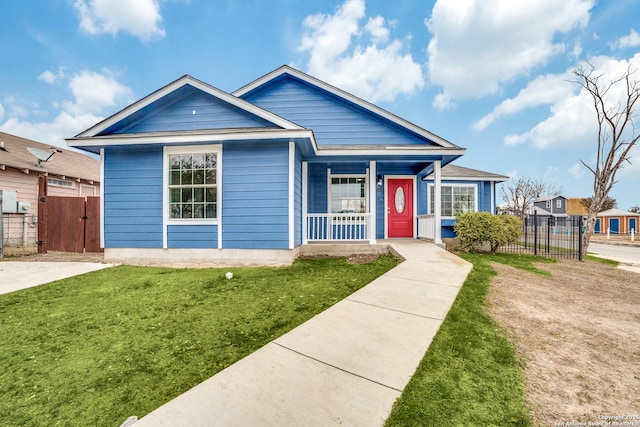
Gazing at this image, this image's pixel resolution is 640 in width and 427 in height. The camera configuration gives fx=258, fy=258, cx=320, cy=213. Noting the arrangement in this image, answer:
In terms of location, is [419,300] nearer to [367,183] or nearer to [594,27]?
[367,183]

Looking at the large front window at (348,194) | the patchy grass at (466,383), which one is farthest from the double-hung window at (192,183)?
the patchy grass at (466,383)

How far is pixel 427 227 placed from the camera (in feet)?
30.1

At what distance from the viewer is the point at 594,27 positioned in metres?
11.8

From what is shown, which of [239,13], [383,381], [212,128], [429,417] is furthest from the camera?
[239,13]

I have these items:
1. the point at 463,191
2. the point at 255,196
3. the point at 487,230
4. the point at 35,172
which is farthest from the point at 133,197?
the point at 463,191

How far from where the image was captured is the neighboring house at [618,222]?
91.8 ft

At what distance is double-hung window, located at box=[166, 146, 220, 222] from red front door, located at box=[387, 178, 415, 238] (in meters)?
6.34

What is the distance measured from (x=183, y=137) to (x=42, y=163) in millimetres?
11159

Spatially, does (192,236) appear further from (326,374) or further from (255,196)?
(326,374)

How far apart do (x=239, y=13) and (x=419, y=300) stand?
591 inches

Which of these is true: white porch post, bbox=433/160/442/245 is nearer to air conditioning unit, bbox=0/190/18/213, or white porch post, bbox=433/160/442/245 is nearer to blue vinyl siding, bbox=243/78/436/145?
blue vinyl siding, bbox=243/78/436/145

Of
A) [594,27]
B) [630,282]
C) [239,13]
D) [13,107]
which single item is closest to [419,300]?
[630,282]

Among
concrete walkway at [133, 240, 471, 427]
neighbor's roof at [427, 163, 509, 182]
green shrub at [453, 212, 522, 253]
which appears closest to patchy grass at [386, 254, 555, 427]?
concrete walkway at [133, 240, 471, 427]

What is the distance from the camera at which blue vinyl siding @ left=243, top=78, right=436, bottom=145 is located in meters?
9.02
